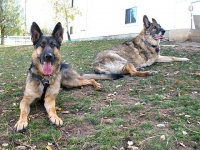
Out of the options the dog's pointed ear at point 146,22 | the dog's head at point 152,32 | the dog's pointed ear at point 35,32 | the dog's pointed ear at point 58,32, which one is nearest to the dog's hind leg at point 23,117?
the dog's pointed ear at point 35,32

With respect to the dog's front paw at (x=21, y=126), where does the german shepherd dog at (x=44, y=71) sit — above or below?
above

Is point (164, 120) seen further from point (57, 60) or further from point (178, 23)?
point (178, 23)

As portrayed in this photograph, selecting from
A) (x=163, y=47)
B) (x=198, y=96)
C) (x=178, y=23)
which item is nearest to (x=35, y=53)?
(x=198, y=96)

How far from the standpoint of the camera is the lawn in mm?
2965

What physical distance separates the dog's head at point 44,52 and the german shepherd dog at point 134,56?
2.17 m

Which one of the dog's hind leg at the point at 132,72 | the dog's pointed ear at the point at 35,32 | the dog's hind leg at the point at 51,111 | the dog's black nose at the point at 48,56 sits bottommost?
the dog's hind leg at the point at 51,111

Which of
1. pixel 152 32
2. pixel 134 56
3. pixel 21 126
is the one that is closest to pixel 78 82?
pixel 21 126

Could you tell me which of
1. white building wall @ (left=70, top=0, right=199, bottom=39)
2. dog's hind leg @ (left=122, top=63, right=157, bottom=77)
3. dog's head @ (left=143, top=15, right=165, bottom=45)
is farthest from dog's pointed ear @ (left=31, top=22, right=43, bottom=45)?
white building wall @ (left=70, top=0, right=199, bottom=39)

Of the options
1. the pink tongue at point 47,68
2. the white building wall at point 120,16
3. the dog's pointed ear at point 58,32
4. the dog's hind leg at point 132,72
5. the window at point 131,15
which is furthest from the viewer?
the window at point 131,15

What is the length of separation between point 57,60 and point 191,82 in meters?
3.03

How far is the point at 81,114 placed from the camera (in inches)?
153

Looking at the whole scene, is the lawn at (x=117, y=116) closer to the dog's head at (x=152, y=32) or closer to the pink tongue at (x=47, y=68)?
the pink tongue at (x=47, y=68)

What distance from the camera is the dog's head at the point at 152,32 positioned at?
746 cm

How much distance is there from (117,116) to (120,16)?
1439cm
